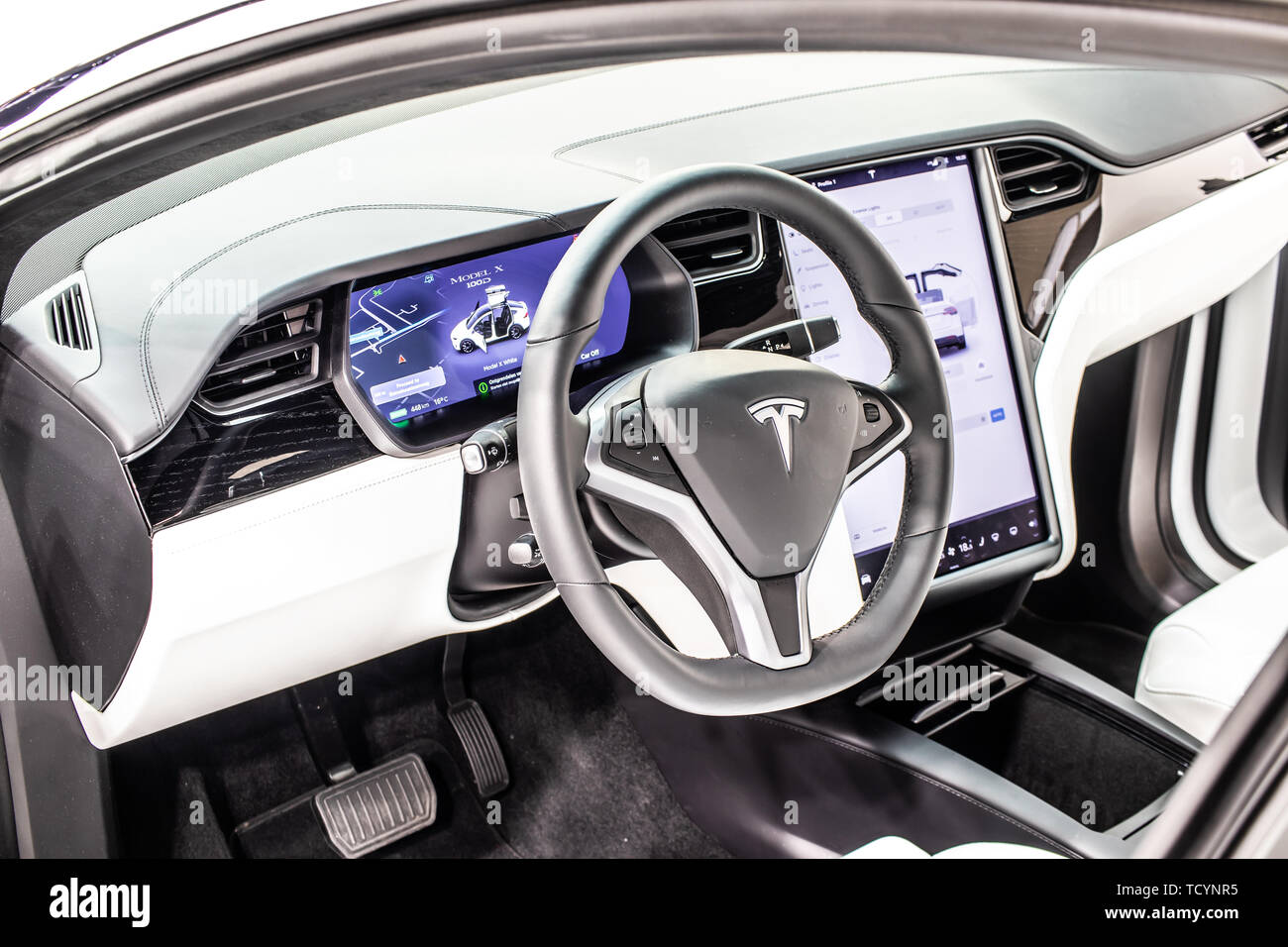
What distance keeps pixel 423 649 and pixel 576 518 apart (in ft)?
3.48

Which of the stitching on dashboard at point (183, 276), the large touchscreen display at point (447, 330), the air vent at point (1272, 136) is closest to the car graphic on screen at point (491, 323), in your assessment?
the large touchscreen display at point (447, 330)

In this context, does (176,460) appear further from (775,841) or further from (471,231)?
(775,841)

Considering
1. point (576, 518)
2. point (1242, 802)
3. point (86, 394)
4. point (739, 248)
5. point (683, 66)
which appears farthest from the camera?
point (683, 66)

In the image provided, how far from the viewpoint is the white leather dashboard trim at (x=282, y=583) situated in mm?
1190

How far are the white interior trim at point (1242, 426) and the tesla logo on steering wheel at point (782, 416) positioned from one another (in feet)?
5.09

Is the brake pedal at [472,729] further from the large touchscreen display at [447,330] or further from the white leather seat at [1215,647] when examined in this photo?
the white leather seat at [1215,647]

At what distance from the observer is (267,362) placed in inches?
47.0

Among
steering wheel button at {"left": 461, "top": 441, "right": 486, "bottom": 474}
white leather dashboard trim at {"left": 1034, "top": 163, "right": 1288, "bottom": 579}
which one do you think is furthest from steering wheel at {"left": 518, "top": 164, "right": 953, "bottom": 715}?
white leather dashboard trim at {"left": 1034, "top": 163, "right": 1288, "bottom": 579}

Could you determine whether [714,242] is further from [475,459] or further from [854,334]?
[475,459]

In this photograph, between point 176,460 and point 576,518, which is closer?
point 576,518

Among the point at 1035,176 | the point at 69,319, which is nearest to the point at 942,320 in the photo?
the point at 1035,176

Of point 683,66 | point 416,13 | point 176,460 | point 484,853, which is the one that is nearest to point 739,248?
point 683,66

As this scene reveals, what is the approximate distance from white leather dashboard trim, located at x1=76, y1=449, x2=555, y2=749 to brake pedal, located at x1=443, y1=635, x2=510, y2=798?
51cm

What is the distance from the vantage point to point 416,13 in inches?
22.7
